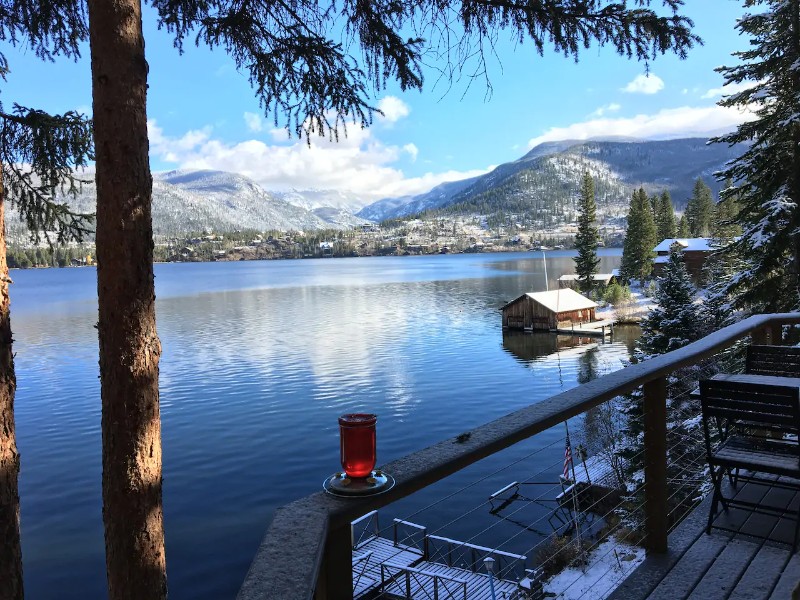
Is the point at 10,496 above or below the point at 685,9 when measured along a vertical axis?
below

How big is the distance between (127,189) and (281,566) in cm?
297

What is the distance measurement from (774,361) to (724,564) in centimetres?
207

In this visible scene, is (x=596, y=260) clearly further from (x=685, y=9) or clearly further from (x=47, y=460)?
(x=685, y=9)

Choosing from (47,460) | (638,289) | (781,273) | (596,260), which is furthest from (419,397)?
(638,289)

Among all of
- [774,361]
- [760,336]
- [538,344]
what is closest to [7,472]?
[774,361]

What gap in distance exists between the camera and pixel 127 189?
3447mm

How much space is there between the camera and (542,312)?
158 ft

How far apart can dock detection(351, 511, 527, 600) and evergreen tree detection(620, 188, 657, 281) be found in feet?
188

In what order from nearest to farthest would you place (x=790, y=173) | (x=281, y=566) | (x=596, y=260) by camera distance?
(x=281, y=566) < (x=790, y=173) < (x=596, y=260)

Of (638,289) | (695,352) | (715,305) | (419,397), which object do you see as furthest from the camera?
(638,289)

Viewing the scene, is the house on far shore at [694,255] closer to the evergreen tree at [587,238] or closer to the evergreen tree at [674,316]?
the evergreen tree at [587,238]

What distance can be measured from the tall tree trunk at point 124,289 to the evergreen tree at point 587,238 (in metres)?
57.0

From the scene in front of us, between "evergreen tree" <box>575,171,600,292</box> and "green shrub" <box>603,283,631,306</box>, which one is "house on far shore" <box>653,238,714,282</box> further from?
"evergreen tree" <box>575,171,600,292</box>

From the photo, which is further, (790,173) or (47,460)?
(47,460)
